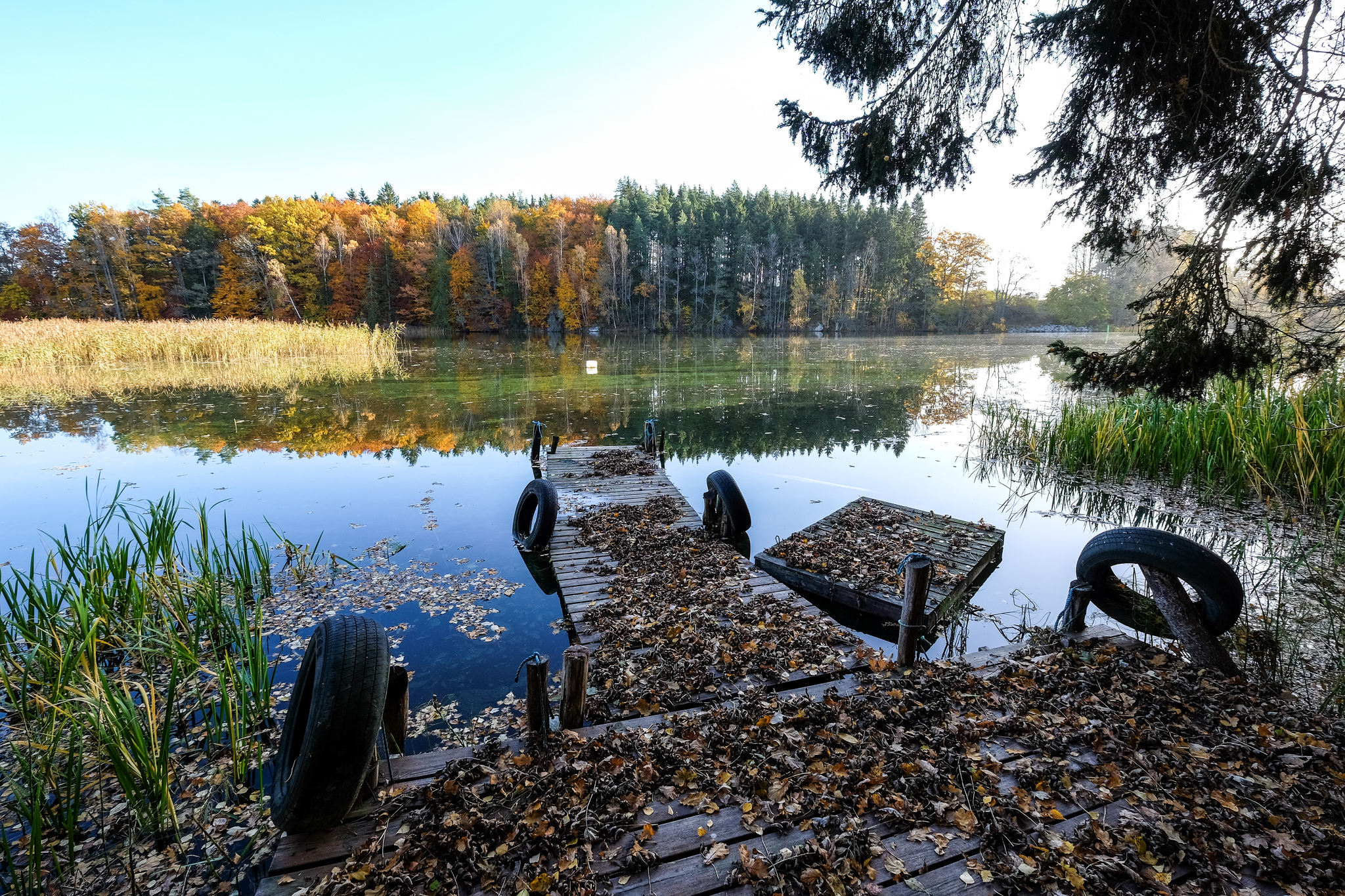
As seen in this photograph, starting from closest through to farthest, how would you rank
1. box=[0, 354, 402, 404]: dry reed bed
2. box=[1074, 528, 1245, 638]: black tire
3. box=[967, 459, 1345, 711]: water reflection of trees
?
box=[1074, 528, 1245, 638]: black tire, box=[967, 459, 1345, 711]: water reflection of trees, box=[0, 354, 402, 404]: dry reed bed

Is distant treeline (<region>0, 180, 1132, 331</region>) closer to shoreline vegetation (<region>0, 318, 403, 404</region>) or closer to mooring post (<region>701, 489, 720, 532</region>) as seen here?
shoreline vegetation (<region>0, 318, 403, 404</region>)

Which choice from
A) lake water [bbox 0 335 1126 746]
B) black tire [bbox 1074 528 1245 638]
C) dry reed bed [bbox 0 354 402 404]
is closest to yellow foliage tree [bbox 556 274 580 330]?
dry reed bed [bbox 0 354 402 404]

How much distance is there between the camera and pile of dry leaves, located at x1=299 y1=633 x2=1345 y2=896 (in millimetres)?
2227

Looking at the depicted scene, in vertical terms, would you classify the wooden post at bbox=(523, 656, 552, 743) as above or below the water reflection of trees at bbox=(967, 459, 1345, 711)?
above

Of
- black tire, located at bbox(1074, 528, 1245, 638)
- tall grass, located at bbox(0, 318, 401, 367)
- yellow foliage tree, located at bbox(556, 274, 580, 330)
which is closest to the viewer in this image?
black tire, located at bbox(1074, 528, 1245, 638)

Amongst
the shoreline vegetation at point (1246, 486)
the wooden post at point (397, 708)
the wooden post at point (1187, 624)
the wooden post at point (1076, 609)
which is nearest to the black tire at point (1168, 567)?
the wooden post at point (1187, 624)

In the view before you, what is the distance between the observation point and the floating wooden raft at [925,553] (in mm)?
5418

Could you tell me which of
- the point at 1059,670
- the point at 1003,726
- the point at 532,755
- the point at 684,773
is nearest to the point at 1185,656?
the point at 1059,670

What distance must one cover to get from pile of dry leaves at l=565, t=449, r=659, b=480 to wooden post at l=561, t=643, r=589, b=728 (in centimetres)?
657

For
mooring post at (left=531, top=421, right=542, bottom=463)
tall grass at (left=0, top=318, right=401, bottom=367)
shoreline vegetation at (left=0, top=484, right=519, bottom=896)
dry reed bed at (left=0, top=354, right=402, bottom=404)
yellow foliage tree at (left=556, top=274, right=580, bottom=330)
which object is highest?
yellow foliage tree at (left=556, top=274, right=580, bottom=330)

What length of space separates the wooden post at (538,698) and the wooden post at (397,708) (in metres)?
0.68

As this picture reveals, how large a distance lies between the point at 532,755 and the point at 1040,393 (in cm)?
2002

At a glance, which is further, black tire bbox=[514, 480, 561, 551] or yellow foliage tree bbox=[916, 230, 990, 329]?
yellow foliage tree bbox=[916, 230, 990, 329]

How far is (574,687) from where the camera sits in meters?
3.21
